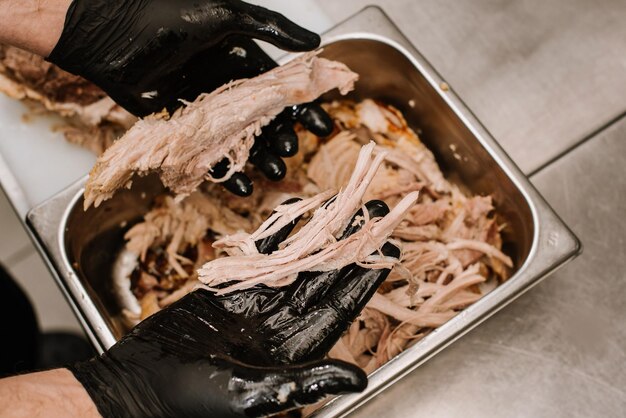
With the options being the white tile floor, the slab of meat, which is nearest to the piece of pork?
the slab of meat

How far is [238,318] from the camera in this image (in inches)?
58.2

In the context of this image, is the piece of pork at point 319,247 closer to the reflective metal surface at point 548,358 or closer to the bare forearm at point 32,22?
the reflective metal surface at point 548,358

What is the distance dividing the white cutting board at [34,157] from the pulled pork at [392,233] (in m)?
0.30

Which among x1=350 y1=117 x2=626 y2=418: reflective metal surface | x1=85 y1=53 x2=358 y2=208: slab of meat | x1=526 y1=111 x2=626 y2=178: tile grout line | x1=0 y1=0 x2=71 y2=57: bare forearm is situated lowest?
x1=350 y1=117 x2=626 y2=418: reflective metal surface

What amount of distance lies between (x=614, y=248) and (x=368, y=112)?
34.7 inches

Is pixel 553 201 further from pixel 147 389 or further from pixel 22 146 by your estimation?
pixel 22 146

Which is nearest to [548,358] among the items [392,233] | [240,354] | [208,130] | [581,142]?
[392,233]

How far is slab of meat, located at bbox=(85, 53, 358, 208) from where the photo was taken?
5.17 feet

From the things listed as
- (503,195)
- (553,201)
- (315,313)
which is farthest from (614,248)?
(315,313)

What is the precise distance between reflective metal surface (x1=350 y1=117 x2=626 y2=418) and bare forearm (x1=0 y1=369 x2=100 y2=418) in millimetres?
795

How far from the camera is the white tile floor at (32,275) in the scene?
2717 millimetres

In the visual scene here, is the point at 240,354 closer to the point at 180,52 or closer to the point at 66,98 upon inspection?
the point at 180,52

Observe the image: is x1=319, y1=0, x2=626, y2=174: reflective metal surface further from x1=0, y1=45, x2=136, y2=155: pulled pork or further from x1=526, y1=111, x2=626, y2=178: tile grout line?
x1=0, y1=45, x2=136, y2=155: pulled pork

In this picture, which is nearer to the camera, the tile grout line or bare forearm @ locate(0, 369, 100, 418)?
bare forearm @ locate(0, 369, 100, 418)
